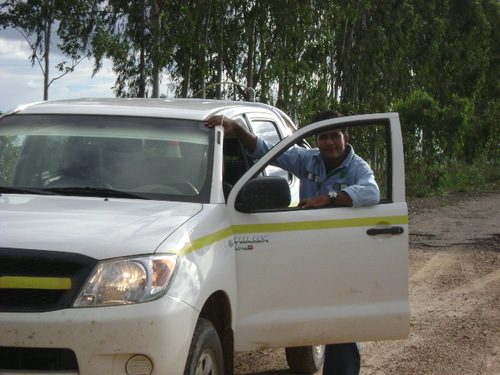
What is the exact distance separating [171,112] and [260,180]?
0.85m

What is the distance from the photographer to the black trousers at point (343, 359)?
478 cm

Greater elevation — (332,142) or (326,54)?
(326,54)

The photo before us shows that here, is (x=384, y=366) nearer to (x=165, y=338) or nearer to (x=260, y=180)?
(x=260, y=180)

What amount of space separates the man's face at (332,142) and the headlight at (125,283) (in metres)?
1.71

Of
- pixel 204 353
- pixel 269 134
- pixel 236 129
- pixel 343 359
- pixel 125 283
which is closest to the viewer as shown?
pixel 125 283

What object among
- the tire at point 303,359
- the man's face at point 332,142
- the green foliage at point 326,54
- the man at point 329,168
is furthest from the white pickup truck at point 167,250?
the green foliage at point 326,54

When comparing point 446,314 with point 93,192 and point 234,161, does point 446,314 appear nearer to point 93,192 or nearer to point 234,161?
point 234,161

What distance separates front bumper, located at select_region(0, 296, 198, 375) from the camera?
3.21 m

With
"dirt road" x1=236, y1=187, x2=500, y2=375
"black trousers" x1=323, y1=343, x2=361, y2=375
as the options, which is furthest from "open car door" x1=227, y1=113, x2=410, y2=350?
"dirt road" x1=236, y1=187, x2=500, y2=375

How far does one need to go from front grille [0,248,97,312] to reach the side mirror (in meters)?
1.08

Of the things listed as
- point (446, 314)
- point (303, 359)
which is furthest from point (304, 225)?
point (446, 314)

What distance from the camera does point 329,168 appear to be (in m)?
4.95

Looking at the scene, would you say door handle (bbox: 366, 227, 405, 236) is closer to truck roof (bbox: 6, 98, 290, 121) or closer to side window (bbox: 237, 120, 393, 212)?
side window (bbox: 237, 120, 393, 212)

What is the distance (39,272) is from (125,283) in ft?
1.12
